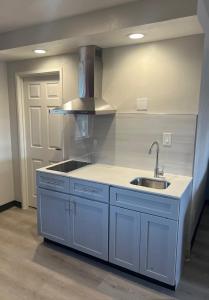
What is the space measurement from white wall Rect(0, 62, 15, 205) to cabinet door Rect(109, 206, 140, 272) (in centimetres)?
210

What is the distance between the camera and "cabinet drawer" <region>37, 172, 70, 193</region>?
2494 mm

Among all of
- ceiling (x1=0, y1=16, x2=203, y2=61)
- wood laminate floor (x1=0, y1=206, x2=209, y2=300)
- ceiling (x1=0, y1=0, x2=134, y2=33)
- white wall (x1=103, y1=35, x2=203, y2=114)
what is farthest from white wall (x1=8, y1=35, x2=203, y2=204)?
wood laminate floor (x1=0, y1=206, x2=209, y2=300)

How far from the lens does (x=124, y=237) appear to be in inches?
86.9

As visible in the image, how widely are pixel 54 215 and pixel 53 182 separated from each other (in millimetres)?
374

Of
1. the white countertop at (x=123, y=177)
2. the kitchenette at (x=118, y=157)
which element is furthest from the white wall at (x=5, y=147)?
the white countertop at (x=123, y=177)

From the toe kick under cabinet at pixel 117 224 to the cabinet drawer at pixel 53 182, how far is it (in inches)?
0.4

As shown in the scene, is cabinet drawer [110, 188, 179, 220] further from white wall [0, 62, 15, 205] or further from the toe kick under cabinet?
white wall [0, 62, 15, 205]

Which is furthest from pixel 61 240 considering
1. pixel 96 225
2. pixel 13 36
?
pixel 13 36

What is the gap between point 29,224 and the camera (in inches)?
128

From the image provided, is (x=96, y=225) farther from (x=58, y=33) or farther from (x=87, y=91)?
(x=58, y=33)

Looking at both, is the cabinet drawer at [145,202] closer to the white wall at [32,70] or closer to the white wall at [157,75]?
the white wall at [157,75]

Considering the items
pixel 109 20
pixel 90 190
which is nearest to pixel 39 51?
pixel 109 20

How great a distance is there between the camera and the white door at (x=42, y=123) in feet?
10.8

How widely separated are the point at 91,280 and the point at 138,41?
2.38m
